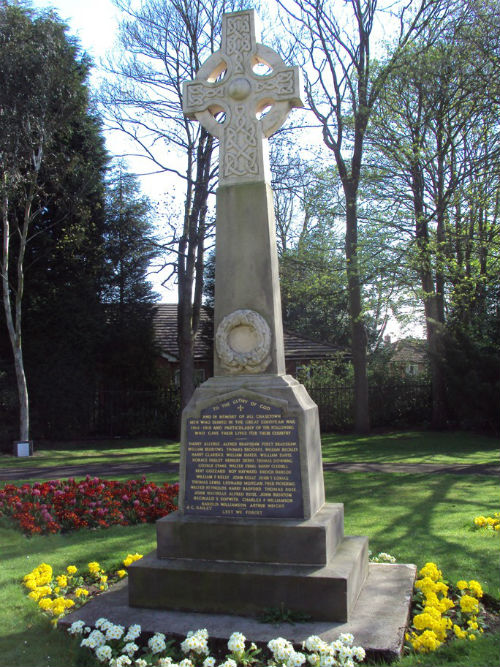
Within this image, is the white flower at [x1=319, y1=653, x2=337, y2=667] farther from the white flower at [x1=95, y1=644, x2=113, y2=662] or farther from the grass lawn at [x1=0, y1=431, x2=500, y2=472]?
the grass lawn at [x1=0, y1=431, x2=500, y2=472]

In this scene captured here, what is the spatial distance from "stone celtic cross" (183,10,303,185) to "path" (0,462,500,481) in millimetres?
8154

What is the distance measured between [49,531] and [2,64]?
48.4ft

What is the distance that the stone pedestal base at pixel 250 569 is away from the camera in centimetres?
443

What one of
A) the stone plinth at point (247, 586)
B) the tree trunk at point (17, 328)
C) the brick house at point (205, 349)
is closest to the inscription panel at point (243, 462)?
the stone plinth at point (247, 586)

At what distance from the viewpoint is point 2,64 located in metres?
17.6

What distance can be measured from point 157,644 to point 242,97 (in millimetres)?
4400

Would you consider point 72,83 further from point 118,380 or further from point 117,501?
point 117,501

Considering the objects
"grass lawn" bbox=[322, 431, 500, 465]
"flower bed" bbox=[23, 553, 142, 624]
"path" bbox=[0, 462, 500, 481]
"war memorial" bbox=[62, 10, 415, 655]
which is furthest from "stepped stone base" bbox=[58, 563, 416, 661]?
"grass lawn" bbox=[322, 431, 500, 465]

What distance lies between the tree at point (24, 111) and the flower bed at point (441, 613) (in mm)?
14737

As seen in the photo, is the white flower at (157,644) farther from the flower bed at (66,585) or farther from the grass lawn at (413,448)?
the grass lawn at (413,448)

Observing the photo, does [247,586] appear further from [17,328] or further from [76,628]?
[17,328]

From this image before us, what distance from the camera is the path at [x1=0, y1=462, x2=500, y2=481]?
12325 millimetres

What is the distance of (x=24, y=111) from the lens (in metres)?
18.0

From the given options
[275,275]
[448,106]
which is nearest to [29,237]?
[448,106]
